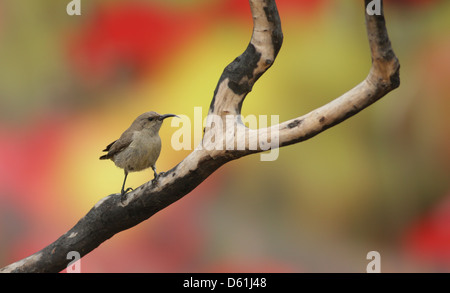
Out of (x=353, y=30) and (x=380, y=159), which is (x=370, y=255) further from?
(x=353, y=30)

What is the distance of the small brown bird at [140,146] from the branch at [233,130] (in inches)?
8.8

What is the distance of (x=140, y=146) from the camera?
111 inches

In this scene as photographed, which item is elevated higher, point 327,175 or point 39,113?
point 39,113

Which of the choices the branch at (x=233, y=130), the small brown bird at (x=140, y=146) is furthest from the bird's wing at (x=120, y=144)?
the branch at (x=233, y=130)

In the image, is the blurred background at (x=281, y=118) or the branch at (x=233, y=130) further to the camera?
the blurred background at (x=281, y=118)

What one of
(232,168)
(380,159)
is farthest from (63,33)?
(380,159)

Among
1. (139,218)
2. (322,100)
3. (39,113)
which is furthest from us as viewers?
(39,113)

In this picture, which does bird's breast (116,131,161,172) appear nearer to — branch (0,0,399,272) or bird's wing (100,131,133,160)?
A: bird's wing (100,131,133,160)

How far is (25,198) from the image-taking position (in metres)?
5.59

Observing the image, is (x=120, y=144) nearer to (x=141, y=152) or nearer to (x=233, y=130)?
(x=141, y=152)

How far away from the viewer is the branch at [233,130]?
2.06 metres

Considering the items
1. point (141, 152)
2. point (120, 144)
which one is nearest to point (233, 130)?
point (141, 152)

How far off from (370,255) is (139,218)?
3632 millimetres

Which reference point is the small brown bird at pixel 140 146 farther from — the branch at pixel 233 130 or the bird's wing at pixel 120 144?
the branch at pixel 233 130
